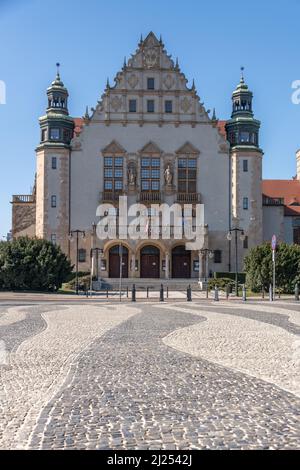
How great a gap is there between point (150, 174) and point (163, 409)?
2068 inches

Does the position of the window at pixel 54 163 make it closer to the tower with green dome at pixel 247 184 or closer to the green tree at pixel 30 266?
the green tree at pixel 30 266

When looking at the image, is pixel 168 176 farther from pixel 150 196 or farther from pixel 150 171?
pixel 150 196

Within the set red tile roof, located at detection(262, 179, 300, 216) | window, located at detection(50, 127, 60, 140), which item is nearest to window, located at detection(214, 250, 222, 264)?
red tile roof, located at detection(262, 179, 300, 216)

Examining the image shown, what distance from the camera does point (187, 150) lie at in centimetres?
5900

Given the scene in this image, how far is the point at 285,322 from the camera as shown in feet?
60.1

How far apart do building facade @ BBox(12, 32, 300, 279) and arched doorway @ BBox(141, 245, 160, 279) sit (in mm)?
94

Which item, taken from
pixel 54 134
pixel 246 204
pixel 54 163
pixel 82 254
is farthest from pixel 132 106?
pixel 82 254

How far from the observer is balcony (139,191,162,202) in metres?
58.5

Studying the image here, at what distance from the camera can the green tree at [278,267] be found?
40.5 meters

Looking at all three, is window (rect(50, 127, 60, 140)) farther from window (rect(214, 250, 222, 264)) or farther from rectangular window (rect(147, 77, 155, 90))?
window (rect(214, 250, 222, 264))
